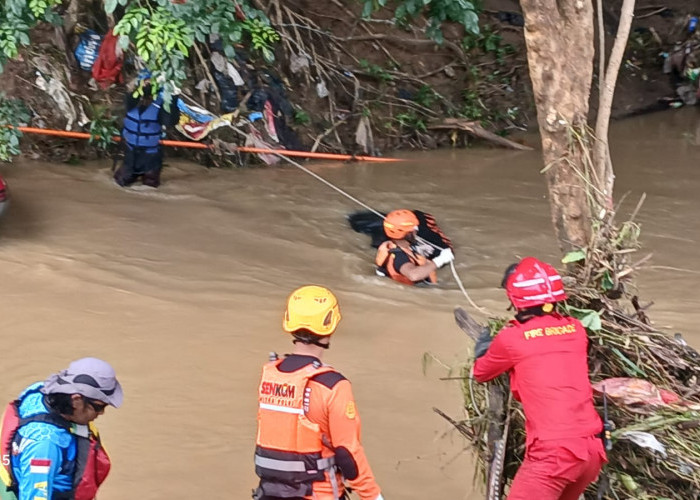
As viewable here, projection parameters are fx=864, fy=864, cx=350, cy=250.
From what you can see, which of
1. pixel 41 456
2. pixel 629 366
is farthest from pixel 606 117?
pixel 41 456

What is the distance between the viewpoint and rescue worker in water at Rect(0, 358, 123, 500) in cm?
271

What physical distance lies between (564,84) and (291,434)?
218 centimetres

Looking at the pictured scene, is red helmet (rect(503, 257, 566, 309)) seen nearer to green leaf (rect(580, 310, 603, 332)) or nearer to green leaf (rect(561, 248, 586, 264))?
green leaf (rect(580, 310, 603, 332))

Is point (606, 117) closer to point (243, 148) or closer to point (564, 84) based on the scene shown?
point (564, 84)

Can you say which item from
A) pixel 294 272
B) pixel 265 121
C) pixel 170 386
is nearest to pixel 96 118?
pixel 265 121

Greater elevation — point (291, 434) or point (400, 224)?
point (291, 434)

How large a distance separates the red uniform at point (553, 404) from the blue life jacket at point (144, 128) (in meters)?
6.30

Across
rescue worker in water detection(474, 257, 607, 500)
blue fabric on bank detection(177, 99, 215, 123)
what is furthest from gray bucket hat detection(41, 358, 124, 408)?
blue fabric on bank detection(177, 99, 215, 123)

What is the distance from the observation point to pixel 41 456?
271cm

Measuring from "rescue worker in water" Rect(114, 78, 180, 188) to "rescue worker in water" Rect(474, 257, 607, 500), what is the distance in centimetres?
625

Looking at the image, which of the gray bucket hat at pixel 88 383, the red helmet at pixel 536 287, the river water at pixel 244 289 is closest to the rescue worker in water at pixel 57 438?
the gray bucket hat at pixel 88 383

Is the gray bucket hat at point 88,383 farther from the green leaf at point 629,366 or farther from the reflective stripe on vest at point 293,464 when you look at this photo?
the green leaf at point 629,366

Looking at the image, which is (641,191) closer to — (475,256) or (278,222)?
(475,256)

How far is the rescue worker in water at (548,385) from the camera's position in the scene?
10.4ft
